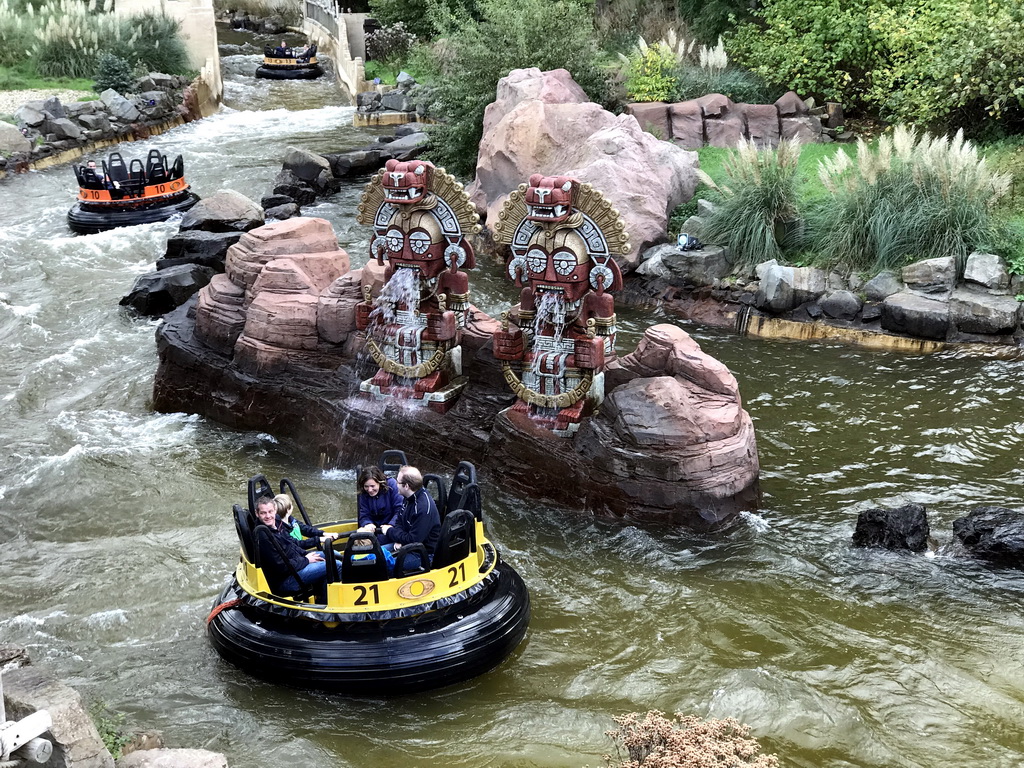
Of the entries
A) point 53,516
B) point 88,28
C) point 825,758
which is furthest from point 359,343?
point 88,28

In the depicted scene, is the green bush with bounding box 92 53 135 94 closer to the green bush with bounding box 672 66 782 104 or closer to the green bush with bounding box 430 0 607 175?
the green bush with bounding box 430 0 607 175

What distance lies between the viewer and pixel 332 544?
7105 mm

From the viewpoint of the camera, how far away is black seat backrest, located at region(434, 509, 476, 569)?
22.4ft

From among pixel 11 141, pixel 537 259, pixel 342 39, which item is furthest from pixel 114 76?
pixel 537 259

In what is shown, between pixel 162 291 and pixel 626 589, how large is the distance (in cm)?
890

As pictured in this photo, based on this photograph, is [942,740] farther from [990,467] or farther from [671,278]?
[671,278]

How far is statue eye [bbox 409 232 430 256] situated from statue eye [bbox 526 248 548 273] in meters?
1.13

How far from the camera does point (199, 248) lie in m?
15.4

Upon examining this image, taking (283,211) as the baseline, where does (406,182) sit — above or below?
above

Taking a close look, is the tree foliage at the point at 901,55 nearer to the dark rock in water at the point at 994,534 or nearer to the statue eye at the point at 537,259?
the dark rock in water at the point at 994,534

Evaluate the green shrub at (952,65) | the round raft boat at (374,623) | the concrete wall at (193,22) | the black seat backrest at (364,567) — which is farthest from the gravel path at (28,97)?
the black seat backrest at (364,567)

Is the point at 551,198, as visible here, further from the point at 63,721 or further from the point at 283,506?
the point at 63,721

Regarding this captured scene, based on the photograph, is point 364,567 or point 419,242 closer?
point 364,567

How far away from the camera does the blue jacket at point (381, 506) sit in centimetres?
757
